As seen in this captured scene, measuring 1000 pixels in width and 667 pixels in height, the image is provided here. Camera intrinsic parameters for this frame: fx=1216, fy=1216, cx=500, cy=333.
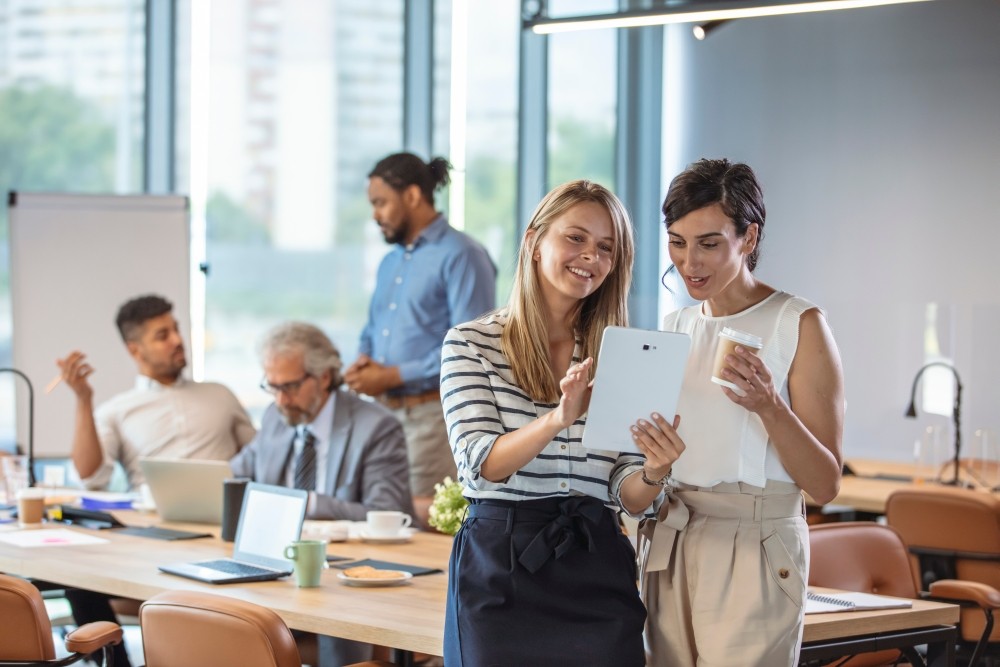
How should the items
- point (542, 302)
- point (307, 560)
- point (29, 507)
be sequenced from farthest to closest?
point (29, 507), point (307, 560), point (542, 302)

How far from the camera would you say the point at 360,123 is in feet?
22.9

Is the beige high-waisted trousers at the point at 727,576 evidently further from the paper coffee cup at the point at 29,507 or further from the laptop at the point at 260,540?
the paper coffee cup at the point at 29,507

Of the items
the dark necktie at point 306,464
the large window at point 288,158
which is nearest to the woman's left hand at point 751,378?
the dark necktie at point 306,464

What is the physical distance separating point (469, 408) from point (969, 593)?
1883mm

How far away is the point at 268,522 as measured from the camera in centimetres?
323

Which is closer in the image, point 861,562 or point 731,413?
point 731,413

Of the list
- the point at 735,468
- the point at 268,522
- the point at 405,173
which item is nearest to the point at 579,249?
the point at 735,468

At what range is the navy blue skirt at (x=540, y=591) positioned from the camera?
2219 mm

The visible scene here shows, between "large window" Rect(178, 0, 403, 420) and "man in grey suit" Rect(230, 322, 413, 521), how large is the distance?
259 cm

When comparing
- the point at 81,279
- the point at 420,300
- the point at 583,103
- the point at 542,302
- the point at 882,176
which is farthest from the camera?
the point at 583,103

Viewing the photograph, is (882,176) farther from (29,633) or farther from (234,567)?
(29,633)

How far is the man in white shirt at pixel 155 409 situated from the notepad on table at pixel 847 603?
114 inches

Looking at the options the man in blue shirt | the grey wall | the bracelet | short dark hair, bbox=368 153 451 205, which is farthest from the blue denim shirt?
the bracelet

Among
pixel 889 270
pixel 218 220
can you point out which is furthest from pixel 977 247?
pixel 218 220
